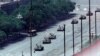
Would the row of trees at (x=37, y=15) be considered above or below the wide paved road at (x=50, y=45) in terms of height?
above

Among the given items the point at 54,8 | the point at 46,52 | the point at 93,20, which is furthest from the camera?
the point at 54,8

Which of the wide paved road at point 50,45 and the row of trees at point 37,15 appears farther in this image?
the row of trees at point 37,15

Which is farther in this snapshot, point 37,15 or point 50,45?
point 37,15

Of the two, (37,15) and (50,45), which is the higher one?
(37,15)

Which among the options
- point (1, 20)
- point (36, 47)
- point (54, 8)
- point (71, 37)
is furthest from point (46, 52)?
point (54, 8)

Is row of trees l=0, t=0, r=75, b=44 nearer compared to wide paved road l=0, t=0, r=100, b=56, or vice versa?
wide paved road l=0, t=0, r=100, b=56

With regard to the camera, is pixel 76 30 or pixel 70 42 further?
pixel 76 30

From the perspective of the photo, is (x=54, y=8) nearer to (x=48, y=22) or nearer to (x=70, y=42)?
(x=48, y=22)

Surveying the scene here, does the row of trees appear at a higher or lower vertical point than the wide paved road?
higher
